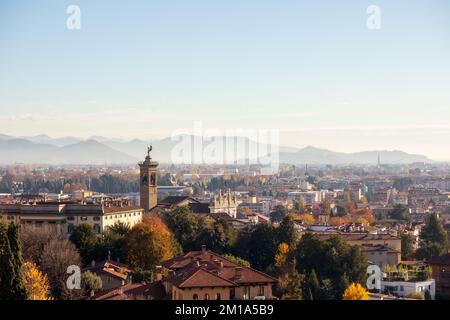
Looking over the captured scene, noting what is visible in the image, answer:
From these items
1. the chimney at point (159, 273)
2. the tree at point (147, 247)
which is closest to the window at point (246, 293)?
the chimney at point (159, 273)

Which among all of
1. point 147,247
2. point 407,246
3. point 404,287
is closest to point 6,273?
point 147,247

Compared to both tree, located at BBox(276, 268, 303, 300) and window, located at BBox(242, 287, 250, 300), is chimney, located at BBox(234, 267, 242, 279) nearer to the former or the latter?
window, located at BBox(242, 287, 250, 300)

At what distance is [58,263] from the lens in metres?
21.7

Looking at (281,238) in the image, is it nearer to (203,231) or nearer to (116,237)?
(203,231)

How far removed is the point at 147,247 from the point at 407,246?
13.1 metres

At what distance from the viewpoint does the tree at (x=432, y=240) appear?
3165cm

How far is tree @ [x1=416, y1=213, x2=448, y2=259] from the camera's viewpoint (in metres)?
31.7

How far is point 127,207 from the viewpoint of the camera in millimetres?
31500

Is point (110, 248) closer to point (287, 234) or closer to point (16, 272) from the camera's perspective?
point (287, 234)

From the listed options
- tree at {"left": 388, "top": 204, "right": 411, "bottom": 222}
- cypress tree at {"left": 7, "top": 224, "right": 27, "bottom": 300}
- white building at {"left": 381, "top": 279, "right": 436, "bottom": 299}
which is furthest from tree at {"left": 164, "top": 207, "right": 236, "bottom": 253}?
tree at {"left": 388, "top": 204, "right": 411, "bottom": 222}

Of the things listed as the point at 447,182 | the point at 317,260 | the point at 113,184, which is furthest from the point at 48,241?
the point at 447,182

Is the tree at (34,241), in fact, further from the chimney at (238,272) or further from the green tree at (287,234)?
the green tree at (287,234)
